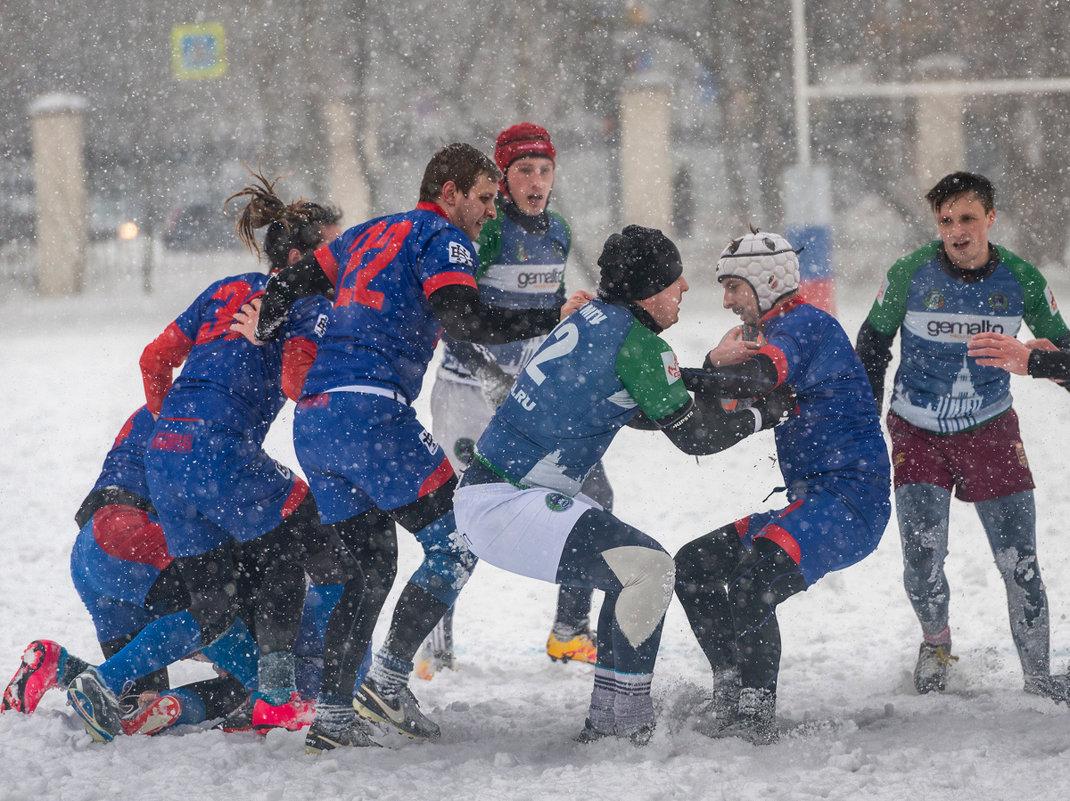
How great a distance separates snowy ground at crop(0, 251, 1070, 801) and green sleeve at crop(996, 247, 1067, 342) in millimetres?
1221

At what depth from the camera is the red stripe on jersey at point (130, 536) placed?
145 inches

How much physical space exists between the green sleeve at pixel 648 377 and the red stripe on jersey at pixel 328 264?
41.4 inches

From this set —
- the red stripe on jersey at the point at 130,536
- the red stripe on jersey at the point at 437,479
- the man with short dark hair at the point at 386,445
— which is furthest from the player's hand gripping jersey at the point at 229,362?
the red stripe on jersey at the point at 437,479

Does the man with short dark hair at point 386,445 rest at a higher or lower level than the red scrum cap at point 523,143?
lower

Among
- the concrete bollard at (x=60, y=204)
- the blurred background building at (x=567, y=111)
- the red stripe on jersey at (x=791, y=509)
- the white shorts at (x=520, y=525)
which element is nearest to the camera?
the white shorts at (x=520, y=525)

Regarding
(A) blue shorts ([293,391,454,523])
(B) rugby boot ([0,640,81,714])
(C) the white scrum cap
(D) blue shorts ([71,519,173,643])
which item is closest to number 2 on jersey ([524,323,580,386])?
(A) blue shorts ([293,391,454,523])

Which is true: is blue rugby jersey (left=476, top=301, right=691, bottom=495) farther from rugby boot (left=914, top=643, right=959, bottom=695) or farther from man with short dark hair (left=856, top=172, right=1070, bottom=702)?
rugby boot (left=914, top=643, right=959, bottom=695)

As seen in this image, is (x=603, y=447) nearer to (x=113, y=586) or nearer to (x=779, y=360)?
(x=779, y=360)

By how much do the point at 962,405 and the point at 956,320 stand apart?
287mm

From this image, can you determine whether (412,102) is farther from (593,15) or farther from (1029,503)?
(1029,503)

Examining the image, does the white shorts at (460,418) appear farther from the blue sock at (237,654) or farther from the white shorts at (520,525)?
the white shorts at (520,525)

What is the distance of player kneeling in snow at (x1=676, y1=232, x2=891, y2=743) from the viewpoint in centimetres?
326

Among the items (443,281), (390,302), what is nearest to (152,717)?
(390,302)

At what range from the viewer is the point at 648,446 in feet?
28.6
